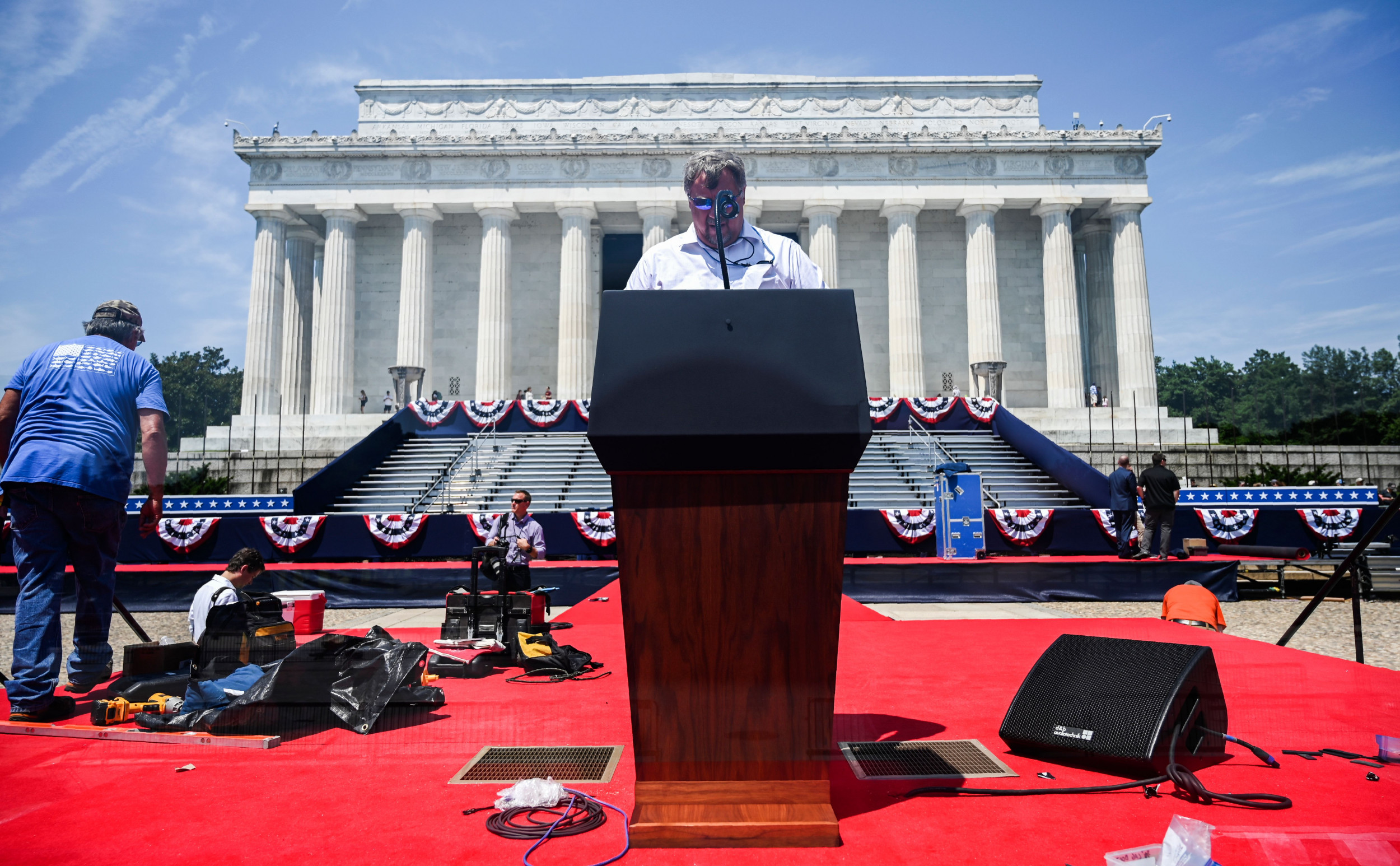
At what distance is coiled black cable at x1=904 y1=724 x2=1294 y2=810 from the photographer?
2848mm

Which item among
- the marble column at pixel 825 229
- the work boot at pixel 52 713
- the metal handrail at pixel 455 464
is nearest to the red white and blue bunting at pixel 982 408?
the marble column at pixel 825 229

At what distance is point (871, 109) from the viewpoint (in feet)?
123

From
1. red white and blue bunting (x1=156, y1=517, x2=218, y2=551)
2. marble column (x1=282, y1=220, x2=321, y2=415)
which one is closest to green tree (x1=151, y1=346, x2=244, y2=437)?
marble column (x1=282, y1=220, x2=321, y2=415)

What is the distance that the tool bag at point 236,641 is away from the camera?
5.04 meters

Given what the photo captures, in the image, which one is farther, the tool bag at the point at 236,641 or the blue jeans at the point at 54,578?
the tool bag at the point at 236,641

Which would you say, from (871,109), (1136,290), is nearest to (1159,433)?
(1136,290)

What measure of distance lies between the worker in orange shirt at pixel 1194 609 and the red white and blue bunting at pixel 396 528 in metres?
12.4

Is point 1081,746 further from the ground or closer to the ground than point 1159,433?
closer to the ground

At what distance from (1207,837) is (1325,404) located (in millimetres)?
43250

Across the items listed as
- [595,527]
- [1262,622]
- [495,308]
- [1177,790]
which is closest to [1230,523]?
[1262,622]

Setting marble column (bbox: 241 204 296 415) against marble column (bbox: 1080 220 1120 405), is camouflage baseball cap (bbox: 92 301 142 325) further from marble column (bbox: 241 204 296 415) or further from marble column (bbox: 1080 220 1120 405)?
marble column (bbox: 1080 220 1120 405)

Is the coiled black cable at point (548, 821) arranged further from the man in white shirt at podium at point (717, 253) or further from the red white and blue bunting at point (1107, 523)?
the red white and blue bunting at point (1107, 523)

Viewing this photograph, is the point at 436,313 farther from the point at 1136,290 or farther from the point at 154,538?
the point at 1136,290

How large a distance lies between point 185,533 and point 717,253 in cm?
1532
